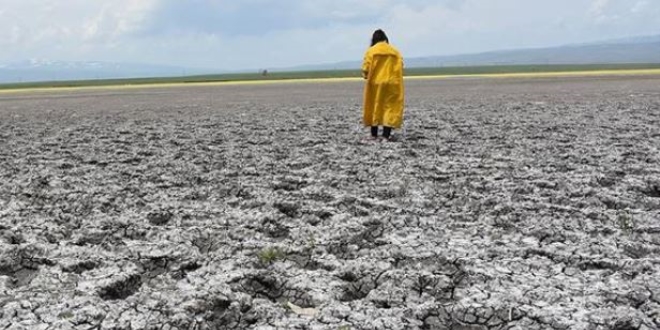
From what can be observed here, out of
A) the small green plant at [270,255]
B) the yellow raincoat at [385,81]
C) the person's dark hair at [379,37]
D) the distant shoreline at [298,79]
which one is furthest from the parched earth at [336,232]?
the distant shoreline at [298,79]

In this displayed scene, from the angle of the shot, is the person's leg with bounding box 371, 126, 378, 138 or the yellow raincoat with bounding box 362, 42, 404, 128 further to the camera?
the person's leg with bounding box 371, 126, 378, 138

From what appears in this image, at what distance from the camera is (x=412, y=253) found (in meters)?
4.20

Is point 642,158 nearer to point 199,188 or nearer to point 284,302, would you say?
point 199,188

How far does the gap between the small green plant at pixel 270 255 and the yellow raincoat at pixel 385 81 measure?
5325 millimetres

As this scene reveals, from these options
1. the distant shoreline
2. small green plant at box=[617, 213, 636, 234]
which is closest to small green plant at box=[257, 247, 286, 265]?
small green plant at box=[617, 213, 636, 234]

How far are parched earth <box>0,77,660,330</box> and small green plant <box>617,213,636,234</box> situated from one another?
26 millimetres

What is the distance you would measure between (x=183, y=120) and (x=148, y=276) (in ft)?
34.1

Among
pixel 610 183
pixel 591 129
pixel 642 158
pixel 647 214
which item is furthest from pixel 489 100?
pixel 647 214

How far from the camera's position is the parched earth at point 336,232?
3283 mm

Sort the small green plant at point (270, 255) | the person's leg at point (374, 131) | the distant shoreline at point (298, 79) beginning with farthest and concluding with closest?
the distant shoreline at point (298, 79)
the person's leg at point (374, 131)
the small green plant at point (270, 255)

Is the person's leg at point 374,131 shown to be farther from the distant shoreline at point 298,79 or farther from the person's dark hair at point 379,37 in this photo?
the distant shoreline at point 298,79

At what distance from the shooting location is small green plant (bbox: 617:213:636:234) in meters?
4.68

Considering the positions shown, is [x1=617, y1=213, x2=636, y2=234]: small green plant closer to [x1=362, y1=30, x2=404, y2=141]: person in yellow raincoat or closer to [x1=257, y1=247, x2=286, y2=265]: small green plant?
[x1=257, y1=247, x2=286, y2=265]: small green plant

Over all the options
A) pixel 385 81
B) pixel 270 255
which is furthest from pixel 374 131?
pixel 270 255
